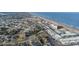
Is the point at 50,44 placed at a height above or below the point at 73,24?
below
